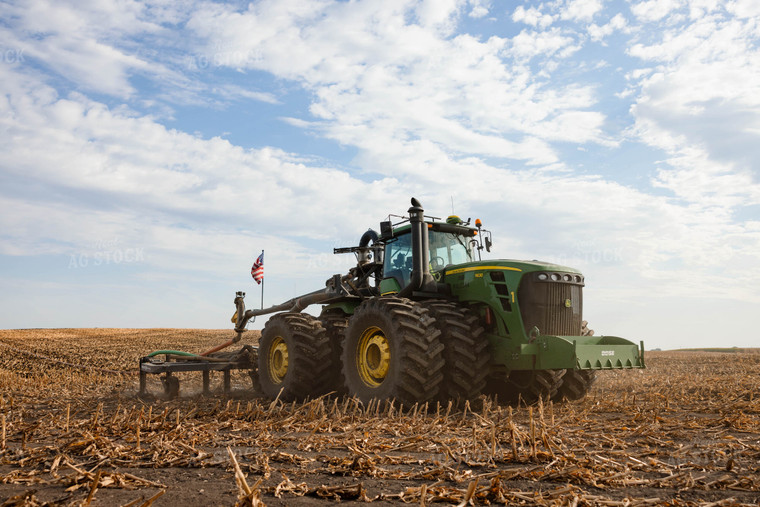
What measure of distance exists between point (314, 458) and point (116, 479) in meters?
1.52

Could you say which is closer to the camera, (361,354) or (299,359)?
(361,354)

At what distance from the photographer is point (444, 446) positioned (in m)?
5.24

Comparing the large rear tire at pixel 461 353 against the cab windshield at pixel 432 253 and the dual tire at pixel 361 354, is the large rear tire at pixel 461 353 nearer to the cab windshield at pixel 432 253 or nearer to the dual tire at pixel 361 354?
the dual tire at pixel 361 354

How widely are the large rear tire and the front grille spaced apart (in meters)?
0.78

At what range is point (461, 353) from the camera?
795 cm

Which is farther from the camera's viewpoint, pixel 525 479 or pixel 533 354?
pixel 533 354

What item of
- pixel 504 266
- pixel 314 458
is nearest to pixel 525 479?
pixel 314 458

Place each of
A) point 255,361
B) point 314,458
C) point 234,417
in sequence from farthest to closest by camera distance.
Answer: point 255,361, point 234,417, point 314,458

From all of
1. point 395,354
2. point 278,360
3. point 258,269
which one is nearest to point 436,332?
point 395,354

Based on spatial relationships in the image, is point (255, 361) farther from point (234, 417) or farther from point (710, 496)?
point (710, 496)

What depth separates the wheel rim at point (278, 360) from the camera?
11.1m

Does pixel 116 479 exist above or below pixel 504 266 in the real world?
below

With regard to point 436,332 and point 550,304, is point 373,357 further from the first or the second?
point 550,304

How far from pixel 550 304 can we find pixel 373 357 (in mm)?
2681
